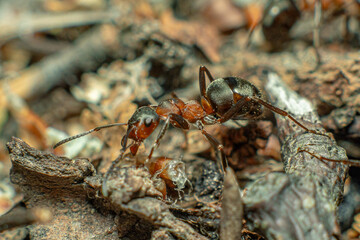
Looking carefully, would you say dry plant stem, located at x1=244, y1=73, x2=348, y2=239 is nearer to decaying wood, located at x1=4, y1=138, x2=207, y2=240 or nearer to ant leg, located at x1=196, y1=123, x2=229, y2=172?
decaying wood, located at x1=4, y1=138, x2=207, y2=240

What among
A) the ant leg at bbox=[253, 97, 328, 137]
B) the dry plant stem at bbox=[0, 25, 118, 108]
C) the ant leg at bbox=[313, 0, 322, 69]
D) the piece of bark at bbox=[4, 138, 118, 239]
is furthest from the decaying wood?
the ant leg at bbox=[313, 0, 322, 69]

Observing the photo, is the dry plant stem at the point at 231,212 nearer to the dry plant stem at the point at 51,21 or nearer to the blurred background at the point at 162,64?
the blurred background at the point at 162,64

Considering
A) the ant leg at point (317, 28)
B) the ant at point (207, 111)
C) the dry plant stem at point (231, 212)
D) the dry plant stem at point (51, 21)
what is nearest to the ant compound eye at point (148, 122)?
the ant at point (207, 111)

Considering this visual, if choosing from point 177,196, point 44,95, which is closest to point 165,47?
point 44,95

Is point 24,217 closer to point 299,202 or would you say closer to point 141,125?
point 141,125

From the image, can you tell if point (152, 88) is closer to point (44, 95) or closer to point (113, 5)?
point (44, 95)
